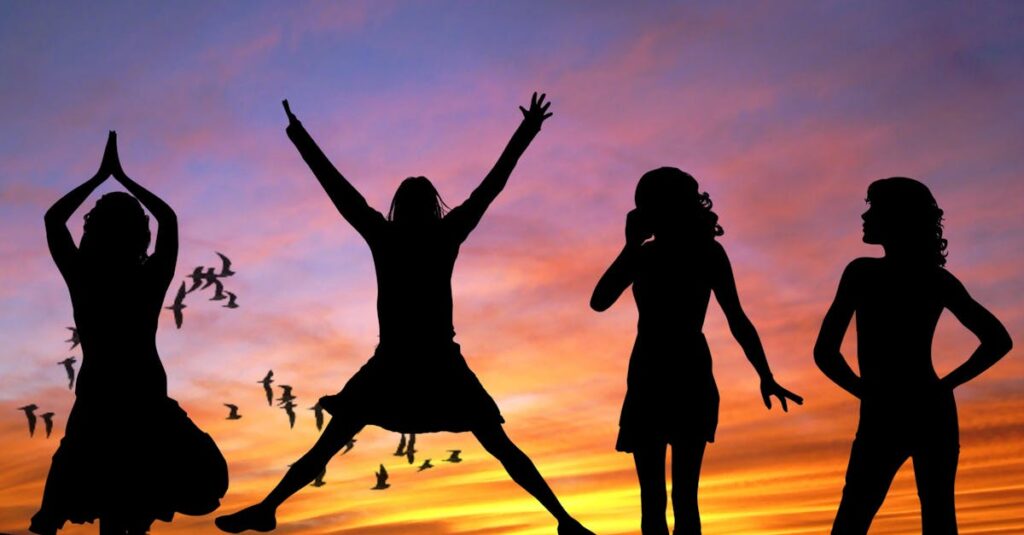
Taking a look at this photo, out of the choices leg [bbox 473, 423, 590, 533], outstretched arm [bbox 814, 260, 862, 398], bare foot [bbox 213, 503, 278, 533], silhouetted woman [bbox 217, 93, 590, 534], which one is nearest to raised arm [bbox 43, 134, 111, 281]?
silhouetted woman [bbox 217, 93, 590, 534]

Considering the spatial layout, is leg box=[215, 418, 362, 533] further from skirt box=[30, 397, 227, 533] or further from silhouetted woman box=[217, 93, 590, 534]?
skirt box=[30, 397, 227, 533]

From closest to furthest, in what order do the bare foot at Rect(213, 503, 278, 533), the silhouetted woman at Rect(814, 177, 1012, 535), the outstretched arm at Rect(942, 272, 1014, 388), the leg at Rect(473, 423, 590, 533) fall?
the silhouetted woman at Rect(814, 177, 1012, 535) → the outstretched arm at Rect(942, 272, 1014, 388) → the bare foot at Rect(213, 503, 278, 533) → the leg at Rect(473, 423, 590, 533)

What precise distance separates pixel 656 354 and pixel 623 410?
21.0 inches

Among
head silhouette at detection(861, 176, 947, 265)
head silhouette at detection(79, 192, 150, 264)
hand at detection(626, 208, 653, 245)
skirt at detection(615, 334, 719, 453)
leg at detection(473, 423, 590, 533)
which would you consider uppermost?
head silhouette at detection(79, 192, 150, 264)

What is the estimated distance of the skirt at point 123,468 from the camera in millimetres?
9211

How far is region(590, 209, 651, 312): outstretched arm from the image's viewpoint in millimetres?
8742

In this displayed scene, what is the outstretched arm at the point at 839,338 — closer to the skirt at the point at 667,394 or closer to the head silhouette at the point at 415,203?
the skirt at the point at 667,394

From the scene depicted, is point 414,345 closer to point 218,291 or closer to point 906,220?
point 906,220

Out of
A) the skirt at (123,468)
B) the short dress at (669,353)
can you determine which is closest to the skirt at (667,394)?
the short dress at (669,353)

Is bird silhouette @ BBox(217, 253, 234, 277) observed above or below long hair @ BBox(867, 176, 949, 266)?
above

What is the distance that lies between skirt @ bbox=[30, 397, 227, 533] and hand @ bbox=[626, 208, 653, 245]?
12.8 feet

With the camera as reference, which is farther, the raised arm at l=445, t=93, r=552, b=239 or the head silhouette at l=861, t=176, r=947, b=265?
the raised arm at l=445, t=93, r=552, b=239

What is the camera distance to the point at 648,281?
8773mm

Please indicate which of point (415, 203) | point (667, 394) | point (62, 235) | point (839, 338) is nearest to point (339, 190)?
point (415, 203)
